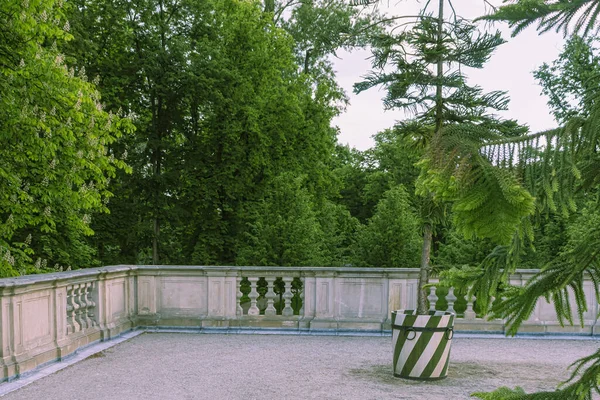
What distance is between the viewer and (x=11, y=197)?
36.9 ft

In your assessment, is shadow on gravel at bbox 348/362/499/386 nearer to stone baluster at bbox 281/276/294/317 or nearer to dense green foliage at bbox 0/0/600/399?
dense green foliage at bbox 0/0/600/399

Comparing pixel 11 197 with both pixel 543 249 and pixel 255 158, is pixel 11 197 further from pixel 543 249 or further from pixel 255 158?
pixel 543 249

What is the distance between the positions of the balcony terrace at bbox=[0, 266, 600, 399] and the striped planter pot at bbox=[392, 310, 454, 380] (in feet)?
0.56

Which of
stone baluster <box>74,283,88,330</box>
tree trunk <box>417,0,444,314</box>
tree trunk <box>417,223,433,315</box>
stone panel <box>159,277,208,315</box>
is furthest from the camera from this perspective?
stone panel <box>159,277,208,315</box>

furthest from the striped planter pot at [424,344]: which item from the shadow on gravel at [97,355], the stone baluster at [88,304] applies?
the stone baluster at [88,304]

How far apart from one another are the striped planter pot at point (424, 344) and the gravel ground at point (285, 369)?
152 mm

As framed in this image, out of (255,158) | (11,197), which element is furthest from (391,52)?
(255,158)

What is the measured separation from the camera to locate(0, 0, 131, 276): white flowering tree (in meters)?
10.9

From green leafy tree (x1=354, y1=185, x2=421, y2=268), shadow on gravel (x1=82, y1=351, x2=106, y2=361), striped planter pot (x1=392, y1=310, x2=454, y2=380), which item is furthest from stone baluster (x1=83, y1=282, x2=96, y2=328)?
green leafy tree (x1=354, y1=185, x2=421, y2=268)

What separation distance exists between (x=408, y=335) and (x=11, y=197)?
7.96 m

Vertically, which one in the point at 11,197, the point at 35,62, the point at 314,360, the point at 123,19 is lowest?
the point at 314,360

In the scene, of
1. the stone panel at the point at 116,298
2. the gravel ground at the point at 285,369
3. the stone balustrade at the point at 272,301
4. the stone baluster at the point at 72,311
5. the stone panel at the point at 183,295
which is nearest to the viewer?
the gravel ground at the point at 285,369

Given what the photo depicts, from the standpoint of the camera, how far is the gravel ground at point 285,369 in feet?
22.2

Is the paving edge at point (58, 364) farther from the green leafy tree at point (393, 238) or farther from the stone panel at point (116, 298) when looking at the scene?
the green leafy tree at point (393, 238)
